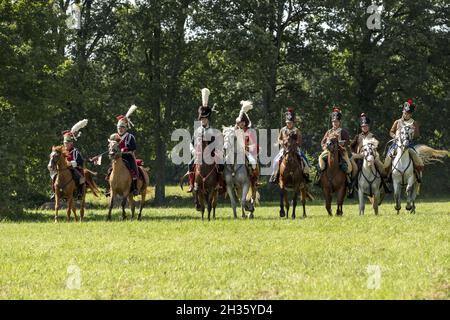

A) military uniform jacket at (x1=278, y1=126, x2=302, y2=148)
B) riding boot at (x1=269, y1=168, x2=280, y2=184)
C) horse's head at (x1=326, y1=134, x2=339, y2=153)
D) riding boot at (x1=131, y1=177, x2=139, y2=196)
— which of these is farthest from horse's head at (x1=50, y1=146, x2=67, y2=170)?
horse's head at (x1=326, y1=134, x2=339, y2=153)

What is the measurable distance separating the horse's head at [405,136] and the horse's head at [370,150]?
853mm

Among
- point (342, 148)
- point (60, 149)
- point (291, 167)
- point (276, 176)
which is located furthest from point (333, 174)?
point (60, 149)

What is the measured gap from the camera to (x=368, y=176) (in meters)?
26.0

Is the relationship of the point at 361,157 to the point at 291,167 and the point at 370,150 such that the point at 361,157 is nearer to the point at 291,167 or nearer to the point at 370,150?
the point at 370,150

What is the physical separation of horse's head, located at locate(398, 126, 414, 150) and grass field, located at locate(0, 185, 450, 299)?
15.2 feet

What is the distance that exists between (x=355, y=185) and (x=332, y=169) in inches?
73.5

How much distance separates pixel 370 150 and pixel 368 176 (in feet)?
2.76

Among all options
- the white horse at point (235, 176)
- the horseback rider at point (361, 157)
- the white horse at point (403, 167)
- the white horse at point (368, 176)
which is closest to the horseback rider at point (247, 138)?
the white horse at point (235, 176)

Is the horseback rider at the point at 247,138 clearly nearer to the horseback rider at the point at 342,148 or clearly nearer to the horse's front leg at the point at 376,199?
the horseback rider at the point at 342,148

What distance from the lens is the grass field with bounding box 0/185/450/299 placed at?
35.8 feet

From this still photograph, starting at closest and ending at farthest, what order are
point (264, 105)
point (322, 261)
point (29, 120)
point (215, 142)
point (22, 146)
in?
point (322, 261)
point (215, 142)
point (22, 146)
point (29, 120)
point (264, 105)

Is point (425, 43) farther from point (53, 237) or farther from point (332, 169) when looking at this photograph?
point (53, 237)

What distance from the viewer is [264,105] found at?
51.6 meters
